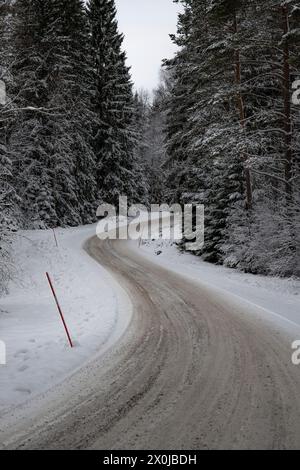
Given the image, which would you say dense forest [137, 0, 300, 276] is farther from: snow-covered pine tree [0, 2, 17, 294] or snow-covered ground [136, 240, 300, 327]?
snow-covered pine tree [0, 2, 17, 294]

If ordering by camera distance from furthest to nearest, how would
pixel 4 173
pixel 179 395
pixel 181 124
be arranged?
pixel 181 124 → pixel 4 173 → pixel 179 395

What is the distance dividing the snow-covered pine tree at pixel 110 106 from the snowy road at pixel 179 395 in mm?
31552

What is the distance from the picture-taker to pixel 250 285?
12562mm

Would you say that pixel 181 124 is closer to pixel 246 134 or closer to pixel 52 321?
pixel 246 134

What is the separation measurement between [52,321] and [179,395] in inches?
205

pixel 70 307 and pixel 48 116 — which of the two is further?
pixel 48 116

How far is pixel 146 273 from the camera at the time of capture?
1556cm

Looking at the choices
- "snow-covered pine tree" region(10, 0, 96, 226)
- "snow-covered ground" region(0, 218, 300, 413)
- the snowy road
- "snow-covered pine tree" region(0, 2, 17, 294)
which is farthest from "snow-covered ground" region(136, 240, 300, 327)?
"snow-covered pine tree" region(10, 0, 96, 226)

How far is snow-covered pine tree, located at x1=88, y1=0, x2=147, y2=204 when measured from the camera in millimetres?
37062

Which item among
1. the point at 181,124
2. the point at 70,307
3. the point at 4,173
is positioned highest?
the point at 181,124

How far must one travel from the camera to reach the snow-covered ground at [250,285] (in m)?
9.69

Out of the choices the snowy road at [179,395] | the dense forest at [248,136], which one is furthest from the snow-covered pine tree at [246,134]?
the snowy road at [179,395]

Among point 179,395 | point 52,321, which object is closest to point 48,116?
point 52,321

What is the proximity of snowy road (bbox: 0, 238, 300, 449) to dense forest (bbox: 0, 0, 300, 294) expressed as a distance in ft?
17.3
